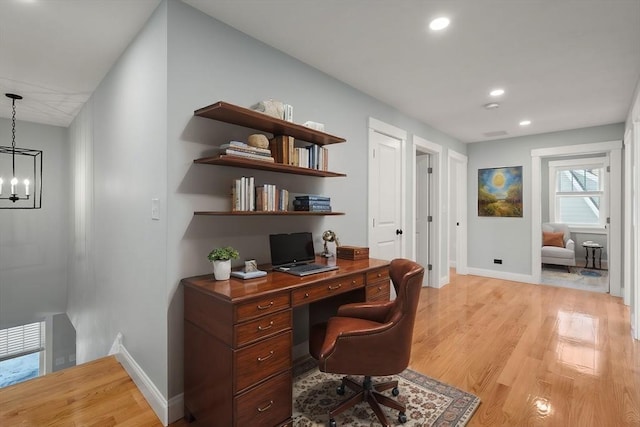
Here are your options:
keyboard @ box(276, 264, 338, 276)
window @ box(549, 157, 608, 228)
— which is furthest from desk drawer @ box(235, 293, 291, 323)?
window @ box(549, 157, 608, 228)

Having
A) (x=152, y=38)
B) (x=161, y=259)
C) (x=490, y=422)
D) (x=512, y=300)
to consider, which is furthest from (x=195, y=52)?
(x=512, y=300)

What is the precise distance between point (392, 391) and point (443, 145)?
4170 millimetres

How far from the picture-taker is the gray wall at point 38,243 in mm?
4641

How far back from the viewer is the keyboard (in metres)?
2.11

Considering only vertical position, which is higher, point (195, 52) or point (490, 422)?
point (195, 52)

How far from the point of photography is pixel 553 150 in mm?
5137

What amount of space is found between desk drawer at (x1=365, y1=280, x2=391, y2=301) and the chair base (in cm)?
62

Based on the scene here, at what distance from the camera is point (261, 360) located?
165cm

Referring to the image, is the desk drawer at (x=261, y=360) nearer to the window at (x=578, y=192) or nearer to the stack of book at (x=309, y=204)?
the stack of book at (x=309, y=204)

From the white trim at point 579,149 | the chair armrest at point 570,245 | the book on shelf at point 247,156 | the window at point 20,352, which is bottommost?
the window at point 20,352

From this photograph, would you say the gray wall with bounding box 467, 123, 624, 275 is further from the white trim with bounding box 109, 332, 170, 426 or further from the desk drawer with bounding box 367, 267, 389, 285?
the white trim with bounding box 109, 332, 170, 426

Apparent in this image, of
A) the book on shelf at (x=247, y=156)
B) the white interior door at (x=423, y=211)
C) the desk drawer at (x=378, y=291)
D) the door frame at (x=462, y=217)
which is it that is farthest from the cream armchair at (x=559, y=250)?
the book on shelf at (x=247, y=156)

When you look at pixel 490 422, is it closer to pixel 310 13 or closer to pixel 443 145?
pixel 310 13

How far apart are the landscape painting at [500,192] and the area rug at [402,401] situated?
431 cm
